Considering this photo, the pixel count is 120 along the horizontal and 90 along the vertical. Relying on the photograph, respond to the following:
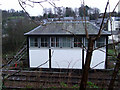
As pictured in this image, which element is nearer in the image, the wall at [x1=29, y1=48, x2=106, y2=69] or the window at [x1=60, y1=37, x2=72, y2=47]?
the wall at [x1=29, y1=48, x2=106, y2=69]

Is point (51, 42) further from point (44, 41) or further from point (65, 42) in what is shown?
point (65, 42)

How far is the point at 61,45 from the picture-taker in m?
8.30

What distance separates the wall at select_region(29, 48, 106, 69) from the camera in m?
7.92

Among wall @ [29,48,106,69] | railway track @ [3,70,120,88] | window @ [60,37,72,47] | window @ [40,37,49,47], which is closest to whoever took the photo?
railway track @ [3,70,120,88]

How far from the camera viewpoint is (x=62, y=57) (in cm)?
822

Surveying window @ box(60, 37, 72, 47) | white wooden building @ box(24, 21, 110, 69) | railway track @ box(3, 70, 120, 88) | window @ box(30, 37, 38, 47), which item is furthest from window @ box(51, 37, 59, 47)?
railway track @ box(3, 70, 120, 88)

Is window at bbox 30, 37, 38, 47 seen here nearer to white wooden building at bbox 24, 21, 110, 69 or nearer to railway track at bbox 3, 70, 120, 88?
white wooden building at bbox 24, 21, 110, 69

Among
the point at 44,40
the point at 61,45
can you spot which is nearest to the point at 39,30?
the point at 44,40

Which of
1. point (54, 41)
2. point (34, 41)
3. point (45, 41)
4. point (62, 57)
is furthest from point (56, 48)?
point (34, 41)

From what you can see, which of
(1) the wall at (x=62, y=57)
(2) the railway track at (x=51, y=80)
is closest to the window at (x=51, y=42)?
(1) the wall at (x=62, y=57)

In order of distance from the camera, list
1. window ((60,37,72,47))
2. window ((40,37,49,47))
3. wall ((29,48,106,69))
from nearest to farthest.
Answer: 1. wall ((29,48,106,69))
2. window ((60,37,72,47))
3. window ((40,37,49,47))

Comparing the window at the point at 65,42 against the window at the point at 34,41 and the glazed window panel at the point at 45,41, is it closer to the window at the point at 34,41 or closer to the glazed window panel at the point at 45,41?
the glazed window panel at the point at 45,41

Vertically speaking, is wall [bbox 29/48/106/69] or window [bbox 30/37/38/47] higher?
window [bbox 30/37/38/47]

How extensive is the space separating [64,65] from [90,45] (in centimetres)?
745
